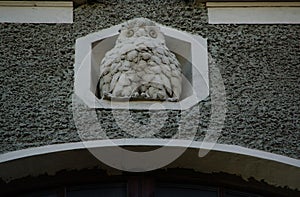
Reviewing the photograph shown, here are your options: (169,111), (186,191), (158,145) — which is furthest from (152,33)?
(186,191)

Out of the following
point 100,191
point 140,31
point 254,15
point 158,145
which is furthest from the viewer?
point 254,15

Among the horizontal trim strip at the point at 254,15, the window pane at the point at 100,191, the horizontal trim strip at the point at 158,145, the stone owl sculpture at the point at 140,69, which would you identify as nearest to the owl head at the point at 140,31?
the stone owl sculpture at the point at 140,69

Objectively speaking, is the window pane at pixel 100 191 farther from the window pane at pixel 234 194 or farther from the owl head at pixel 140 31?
the owl head at pixel 140 31

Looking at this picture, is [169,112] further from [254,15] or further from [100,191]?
[254,15]

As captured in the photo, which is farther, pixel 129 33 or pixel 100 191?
pixel 129 33

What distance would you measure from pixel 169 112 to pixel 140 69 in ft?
0.85

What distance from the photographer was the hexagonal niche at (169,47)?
4801mm

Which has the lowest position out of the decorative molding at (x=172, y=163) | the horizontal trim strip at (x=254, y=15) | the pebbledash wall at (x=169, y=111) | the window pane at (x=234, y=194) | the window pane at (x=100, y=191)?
the window pane at (x=234, y=194)

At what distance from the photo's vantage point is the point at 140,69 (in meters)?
4.86

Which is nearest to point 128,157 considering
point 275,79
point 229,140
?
point 229,140

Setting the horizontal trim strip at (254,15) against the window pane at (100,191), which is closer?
the window pane at (100,191)

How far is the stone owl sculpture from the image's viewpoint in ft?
15.8

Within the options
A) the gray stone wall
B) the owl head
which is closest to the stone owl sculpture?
the owl head

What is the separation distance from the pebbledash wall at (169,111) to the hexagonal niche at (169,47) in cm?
4
